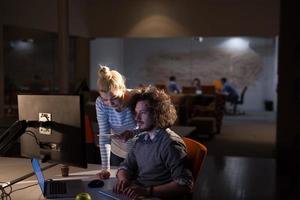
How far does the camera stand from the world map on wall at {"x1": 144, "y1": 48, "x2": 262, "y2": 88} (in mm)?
16141

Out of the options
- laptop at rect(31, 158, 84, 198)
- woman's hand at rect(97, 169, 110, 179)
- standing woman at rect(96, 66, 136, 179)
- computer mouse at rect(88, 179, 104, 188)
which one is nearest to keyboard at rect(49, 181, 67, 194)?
laptop at rect(31, 158, 84, 198)

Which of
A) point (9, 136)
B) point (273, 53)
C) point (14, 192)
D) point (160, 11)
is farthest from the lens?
point (273, 53)

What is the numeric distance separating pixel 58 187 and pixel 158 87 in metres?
1.53

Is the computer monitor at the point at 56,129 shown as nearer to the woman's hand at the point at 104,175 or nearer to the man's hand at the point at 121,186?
the man's hand at the point at 121,186

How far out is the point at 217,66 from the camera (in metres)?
16.2

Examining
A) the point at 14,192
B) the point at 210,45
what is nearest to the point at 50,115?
the point at 14,192

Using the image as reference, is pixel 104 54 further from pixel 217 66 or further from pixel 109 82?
pixel 109 82

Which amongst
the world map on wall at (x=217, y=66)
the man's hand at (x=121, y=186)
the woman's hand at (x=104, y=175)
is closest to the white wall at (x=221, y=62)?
the world map on wall at (x=217, y=66)

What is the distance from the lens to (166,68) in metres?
16.6

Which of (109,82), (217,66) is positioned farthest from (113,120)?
(217,66)

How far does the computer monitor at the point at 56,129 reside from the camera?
2.24 m

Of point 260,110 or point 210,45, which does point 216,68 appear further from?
point 260,110

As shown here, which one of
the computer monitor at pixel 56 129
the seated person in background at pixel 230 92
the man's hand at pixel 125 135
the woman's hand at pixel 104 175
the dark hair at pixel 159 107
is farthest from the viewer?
the seated person in background at pixel 230 92

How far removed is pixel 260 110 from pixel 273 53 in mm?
2098
